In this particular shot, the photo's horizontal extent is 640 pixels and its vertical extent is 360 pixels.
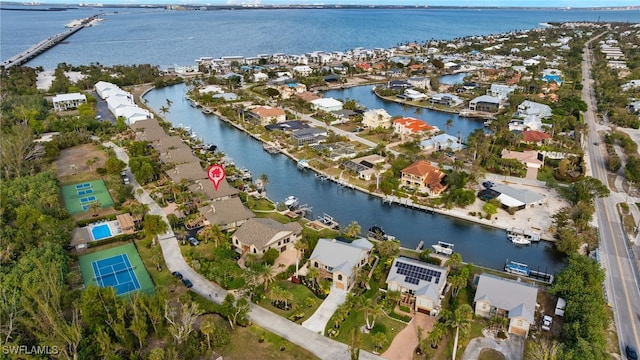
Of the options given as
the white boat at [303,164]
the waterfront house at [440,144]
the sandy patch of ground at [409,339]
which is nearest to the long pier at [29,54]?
the white boat at [303,164]

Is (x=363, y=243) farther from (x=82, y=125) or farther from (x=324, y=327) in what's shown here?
(x=82, y=125)

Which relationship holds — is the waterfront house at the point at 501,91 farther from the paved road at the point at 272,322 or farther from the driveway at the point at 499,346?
the paved road at the point at 272,322

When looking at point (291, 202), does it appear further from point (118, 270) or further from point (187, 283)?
point (118, 270)

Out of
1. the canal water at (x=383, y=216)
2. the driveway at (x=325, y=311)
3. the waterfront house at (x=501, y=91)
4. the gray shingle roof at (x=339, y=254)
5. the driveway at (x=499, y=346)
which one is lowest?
the canal water at (x=383, y=216)

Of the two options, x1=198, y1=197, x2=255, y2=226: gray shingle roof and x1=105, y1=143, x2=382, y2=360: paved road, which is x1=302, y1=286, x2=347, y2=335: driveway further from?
x1=198, y1=197, x2=255, y2=226: gray shingle roof

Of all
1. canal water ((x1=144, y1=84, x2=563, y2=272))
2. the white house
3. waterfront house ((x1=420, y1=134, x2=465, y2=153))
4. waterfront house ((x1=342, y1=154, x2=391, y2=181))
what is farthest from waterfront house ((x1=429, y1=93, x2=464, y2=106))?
canal water ((x1=144, y1=84, x2=563, y2=272))

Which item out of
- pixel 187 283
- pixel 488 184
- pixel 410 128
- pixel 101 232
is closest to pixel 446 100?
pixel 410 128
